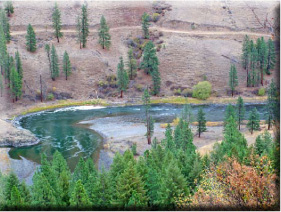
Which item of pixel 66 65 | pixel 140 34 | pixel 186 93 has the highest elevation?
pixel 140 34

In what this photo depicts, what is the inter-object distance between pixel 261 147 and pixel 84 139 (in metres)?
31.5

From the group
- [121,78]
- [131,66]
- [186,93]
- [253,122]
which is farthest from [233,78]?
[253,122]

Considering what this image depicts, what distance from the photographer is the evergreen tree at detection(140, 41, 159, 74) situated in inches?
3816

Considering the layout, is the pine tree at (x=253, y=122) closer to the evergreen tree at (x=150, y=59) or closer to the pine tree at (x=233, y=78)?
the pine tree at (x=233, y=78)

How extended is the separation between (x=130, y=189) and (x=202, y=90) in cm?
6757

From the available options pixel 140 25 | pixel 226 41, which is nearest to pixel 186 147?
pixel 226 41

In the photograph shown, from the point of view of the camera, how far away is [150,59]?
97.6m

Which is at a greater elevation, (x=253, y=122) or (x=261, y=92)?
(x=261, y=92)

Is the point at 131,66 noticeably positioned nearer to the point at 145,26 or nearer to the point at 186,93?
the point at 186,93

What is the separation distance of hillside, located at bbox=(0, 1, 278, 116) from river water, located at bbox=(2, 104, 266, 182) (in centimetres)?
1005

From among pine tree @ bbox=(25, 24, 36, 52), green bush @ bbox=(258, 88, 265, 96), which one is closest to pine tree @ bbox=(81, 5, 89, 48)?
pine tree @ bbox=(25, 24, 36, 52)

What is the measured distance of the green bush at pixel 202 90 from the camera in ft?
295

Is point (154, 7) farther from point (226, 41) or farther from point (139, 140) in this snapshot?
point (139, 140)

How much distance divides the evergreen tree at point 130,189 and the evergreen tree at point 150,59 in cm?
7063
